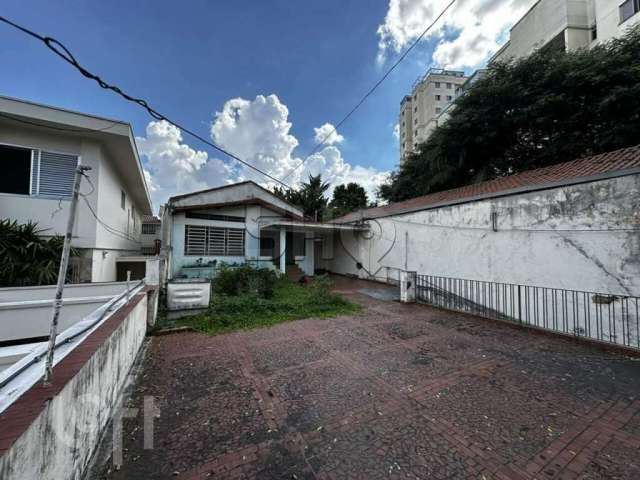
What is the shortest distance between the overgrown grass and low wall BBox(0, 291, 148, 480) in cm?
265

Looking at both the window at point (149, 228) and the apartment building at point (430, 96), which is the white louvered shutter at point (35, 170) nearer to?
the window at point (149, 228)

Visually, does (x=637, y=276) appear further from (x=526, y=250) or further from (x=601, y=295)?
(x=526, y=250)

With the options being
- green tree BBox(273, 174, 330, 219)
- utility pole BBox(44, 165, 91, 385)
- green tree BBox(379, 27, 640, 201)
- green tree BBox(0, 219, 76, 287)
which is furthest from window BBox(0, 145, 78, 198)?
green tree BBox(273, 174, 330, 219)

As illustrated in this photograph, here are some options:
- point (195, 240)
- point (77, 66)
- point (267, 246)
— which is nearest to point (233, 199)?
point (195, 240)

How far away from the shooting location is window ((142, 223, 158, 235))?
17250 mm

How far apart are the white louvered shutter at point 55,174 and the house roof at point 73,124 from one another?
0.57 meters

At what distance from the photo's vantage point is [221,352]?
13.6 feet

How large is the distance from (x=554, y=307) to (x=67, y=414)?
831 cm

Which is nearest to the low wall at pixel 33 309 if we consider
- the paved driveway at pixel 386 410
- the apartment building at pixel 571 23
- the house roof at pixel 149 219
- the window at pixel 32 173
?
the paved driveway at pixel 386 410

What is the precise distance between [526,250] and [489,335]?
Result: 2933 millimetres

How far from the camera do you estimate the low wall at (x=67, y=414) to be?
1.12 metres

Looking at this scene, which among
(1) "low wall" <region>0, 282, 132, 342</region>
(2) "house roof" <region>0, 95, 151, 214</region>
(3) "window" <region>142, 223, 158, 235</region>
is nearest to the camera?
(1) "low wall" <region>0, 282, 132, 342</region>

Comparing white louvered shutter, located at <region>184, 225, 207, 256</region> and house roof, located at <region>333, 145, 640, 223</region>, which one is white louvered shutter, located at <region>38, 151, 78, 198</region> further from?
house roof, located at <region>333, 145, 640, 223</region>

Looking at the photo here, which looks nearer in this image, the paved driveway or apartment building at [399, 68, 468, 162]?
the paved driveway
